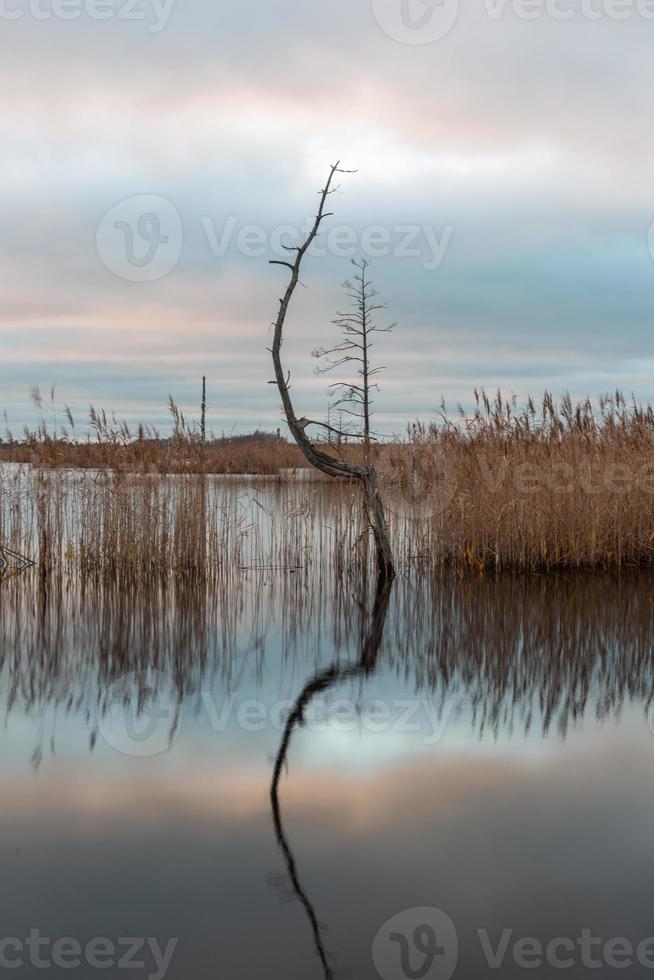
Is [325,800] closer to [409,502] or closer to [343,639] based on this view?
[343,639]

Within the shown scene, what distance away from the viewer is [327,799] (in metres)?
3.64

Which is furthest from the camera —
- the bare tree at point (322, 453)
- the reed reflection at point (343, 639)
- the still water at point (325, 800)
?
the bare tree at point (322, 453)

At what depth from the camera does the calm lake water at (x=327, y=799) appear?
2.57 meters

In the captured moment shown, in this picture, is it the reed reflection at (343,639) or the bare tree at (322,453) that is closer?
the reed reflection at (343,639)

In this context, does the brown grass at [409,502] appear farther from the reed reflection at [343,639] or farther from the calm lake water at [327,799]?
the calm lake water at [327,799]

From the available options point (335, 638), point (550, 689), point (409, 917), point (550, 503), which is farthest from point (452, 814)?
point (550, 503)

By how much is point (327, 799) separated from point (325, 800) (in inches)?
0.6

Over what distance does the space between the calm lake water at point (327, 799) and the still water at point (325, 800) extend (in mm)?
12

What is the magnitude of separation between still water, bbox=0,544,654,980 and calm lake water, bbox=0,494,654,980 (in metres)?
0.01

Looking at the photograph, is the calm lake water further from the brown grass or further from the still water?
the brown grass

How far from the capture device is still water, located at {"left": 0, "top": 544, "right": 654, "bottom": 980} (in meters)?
2.56

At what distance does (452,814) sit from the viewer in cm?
350

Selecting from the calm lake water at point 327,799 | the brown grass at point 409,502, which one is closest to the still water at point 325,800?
the calm lake water at point 327,799

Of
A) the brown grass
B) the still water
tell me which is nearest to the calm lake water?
the still water
